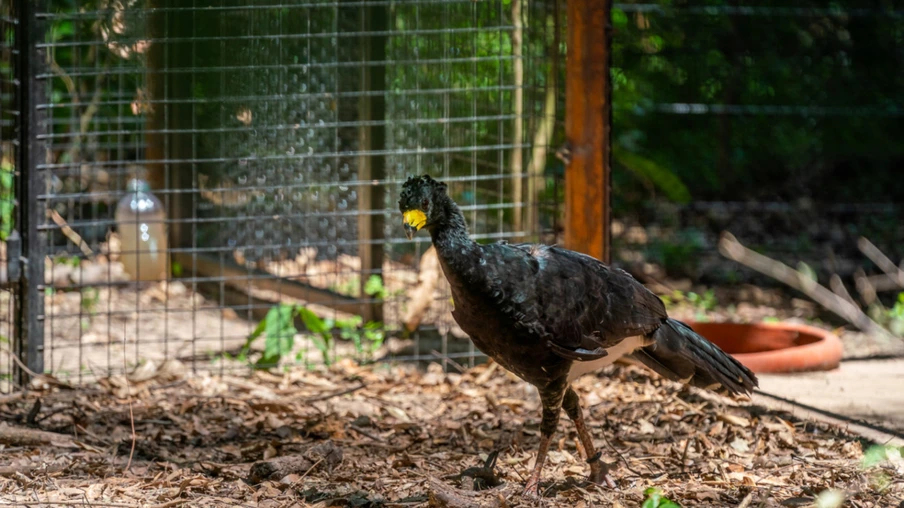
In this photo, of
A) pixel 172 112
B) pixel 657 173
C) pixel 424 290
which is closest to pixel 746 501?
pixel 424 290

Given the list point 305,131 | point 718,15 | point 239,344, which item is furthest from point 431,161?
point 718,15

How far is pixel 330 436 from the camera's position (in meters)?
4.86

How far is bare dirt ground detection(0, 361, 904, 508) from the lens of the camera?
3914 mm

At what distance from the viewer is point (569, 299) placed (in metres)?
4.05

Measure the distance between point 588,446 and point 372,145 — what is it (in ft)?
8.84

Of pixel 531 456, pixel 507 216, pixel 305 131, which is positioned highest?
pixel 305 131

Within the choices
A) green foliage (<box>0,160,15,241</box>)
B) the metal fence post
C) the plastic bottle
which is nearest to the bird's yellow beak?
the metal fence post

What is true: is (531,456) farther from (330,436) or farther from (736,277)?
(736,277)

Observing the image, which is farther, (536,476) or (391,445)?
(391,445)

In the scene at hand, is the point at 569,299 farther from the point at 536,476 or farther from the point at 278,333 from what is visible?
the point at 278,333

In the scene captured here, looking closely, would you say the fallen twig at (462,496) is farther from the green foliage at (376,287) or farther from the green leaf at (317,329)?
the green foliage at (376,287)

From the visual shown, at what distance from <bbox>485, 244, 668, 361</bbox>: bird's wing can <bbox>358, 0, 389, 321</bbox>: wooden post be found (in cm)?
188

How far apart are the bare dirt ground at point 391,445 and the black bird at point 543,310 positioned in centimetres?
39

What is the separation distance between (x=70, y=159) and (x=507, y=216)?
455cm
